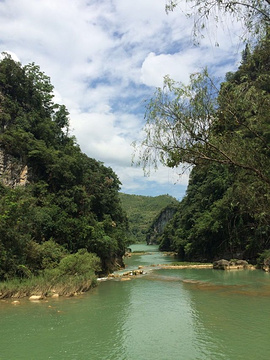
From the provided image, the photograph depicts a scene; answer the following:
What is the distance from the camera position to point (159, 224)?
3959 inches

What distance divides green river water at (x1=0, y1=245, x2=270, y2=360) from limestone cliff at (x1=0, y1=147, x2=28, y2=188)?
1175cm

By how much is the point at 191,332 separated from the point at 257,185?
24.5 feet

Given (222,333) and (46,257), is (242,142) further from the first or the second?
(46,257)

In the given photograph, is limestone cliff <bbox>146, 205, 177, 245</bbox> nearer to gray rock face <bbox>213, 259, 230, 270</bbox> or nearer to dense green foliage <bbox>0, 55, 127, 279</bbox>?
dense green foliage <bbox>0, 55, 127, 279</bbox>

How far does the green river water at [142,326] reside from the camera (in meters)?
8.73

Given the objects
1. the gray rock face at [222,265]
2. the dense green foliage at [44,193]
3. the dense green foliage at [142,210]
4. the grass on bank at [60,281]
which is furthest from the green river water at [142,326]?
the dense green foliage at [142,210]

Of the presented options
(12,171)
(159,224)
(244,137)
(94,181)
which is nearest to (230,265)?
(94,181)

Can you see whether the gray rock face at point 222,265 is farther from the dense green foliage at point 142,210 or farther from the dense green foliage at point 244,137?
the dense green foliage at point 142,210

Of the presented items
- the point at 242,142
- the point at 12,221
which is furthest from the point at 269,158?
the point at 12,221

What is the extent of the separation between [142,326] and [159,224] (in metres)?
90.3

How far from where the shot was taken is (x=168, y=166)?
4.95 meters

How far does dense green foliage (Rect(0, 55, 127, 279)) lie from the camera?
17.2 m

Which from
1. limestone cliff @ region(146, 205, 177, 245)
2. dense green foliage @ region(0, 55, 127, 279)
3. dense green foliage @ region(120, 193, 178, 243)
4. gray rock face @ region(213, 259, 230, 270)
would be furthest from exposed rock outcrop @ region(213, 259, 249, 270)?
dense green foliage @ region(120, 193, 178, 243)

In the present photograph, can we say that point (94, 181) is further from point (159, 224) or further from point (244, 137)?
point (159, 224)
